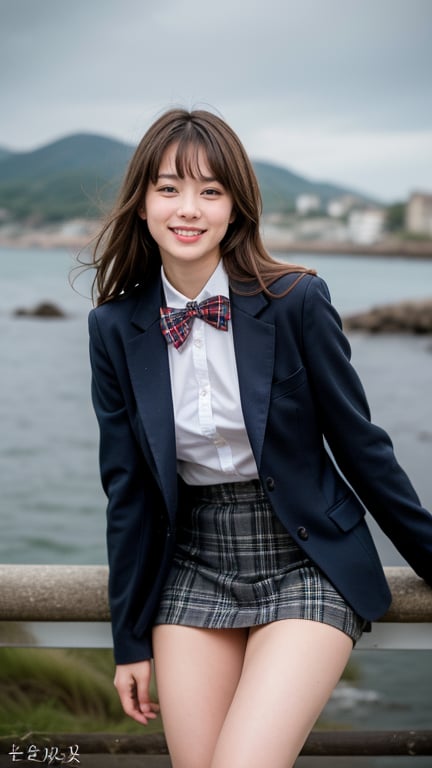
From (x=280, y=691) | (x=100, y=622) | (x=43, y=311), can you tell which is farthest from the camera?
(x=43, y=311)

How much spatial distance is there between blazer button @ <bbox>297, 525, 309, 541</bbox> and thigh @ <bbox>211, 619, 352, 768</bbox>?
0.61 ft

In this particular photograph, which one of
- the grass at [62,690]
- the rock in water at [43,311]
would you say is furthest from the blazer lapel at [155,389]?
the rock in water at [43,311]

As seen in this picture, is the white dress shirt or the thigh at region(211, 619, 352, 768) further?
the white dress shirt

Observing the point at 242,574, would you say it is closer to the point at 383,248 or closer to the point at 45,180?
the point at 45,180

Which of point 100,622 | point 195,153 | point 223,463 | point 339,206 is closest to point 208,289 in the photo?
point 195,153

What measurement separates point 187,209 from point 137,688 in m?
1.15

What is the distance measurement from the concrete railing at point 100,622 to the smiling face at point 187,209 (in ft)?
2.76

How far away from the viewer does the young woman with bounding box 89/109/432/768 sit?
200 centimetres

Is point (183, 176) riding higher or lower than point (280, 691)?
higher

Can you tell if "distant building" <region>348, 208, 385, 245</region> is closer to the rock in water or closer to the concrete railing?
the rock in water

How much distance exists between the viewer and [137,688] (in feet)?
6.97

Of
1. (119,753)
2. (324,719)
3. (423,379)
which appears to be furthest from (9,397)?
(119,753)

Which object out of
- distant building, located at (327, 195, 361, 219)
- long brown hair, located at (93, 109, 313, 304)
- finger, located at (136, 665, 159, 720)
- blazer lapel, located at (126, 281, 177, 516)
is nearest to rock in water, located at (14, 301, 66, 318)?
distant building, located at (327, 195, 361, 219)

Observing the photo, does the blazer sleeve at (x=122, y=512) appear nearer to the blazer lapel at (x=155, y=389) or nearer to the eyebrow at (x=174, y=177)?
the blazer lapel at (x=155, y=389)
